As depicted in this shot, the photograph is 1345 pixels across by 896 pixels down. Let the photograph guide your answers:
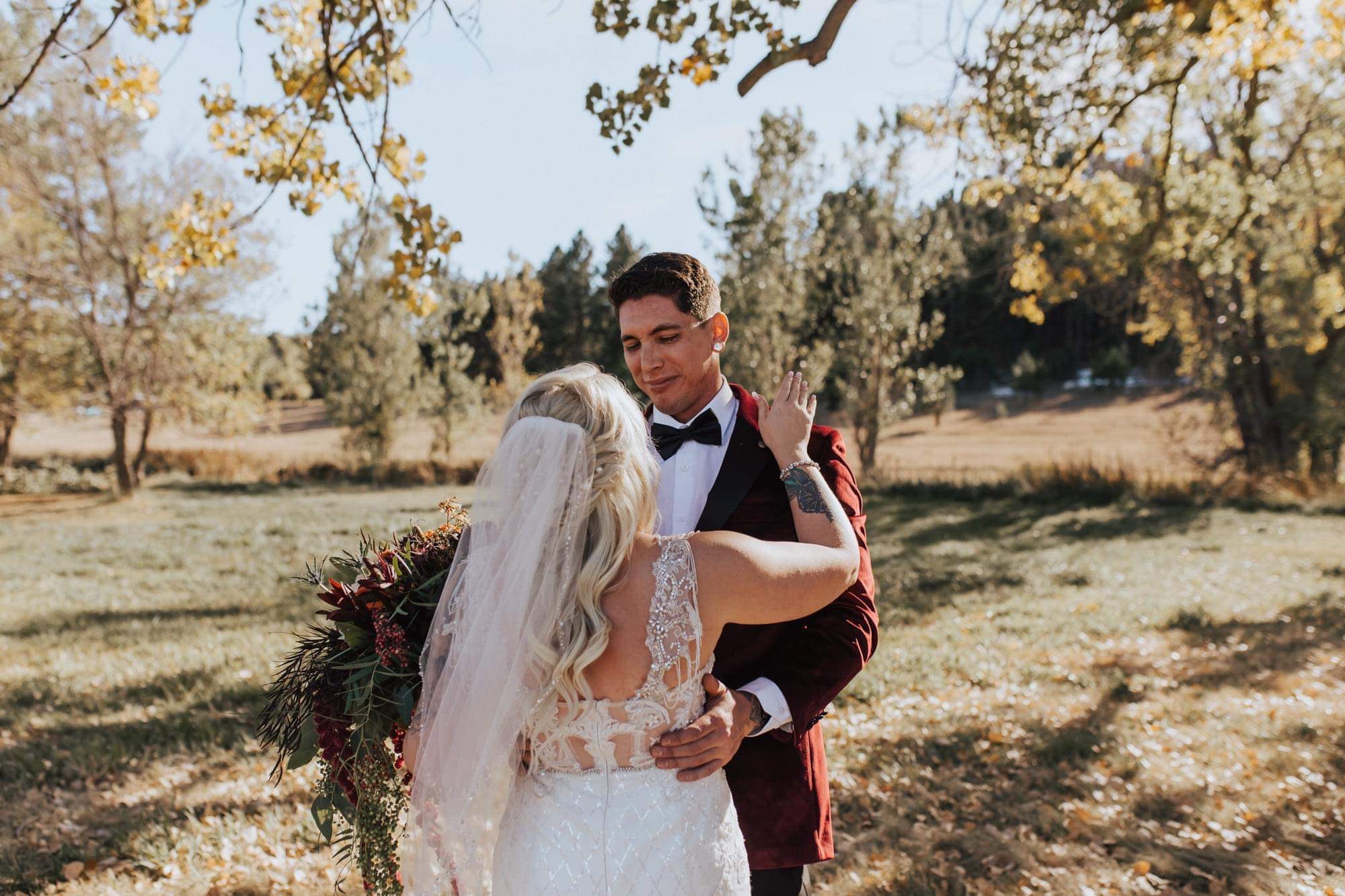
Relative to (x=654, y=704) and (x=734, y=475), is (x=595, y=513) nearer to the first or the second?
(x=654, y=704)

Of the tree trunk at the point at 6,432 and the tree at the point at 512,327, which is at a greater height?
the tree at the point at 512,327

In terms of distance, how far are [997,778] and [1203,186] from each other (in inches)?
295

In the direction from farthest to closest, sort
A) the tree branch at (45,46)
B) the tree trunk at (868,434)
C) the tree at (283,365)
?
1. the tree at (283,365)
2. the tree trunk at (868,434)
3. the tree branch at (45,46)

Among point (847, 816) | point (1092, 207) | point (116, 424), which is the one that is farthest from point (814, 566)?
point (116, 424)

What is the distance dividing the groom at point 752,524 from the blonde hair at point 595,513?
1.74 ft

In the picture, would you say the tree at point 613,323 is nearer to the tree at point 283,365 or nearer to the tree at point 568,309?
the tree at point 568,309

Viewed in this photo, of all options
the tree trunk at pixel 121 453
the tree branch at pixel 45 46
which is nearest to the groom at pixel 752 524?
the tree branch at pixel 45 46

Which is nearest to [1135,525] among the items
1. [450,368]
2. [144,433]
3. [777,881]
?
[777,881]

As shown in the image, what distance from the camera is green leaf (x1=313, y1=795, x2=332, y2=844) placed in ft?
8.22

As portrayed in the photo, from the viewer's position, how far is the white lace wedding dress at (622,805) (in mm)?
2115

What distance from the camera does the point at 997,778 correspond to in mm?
5727

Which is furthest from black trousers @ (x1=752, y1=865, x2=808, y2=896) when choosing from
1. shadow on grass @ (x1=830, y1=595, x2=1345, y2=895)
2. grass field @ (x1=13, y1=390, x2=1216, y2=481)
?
grass field @ (x1=13, y1=390, x2=1216, y2=481)

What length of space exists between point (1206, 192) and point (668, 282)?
9.50 meters

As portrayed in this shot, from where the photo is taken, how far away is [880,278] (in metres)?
21.7
